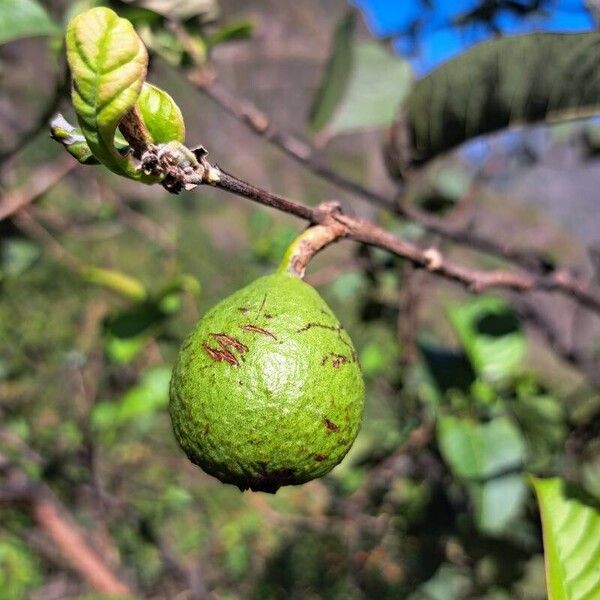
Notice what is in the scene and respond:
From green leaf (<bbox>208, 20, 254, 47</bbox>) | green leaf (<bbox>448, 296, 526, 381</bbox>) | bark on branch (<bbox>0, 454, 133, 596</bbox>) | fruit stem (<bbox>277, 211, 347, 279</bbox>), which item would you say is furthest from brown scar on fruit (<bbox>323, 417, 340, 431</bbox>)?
bark on branch (<bbox>0, 454, 133, 596</bbox>)

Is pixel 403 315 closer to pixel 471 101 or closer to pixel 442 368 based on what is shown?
pixel 442 368

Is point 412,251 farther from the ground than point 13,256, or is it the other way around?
point 412,251

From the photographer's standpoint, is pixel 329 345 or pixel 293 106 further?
pixel 293 106

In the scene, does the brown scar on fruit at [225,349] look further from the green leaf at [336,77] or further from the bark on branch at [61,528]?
the bark on branch at [61,528]

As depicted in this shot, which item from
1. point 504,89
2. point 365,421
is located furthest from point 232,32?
point 365,421

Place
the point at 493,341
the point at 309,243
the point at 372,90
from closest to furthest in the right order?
1. the point at 309,243
2. the point at 493,341
3. the point at 372,90

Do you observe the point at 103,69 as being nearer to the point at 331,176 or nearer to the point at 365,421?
the point at 331,176

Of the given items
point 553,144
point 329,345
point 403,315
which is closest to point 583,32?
point 329,345
